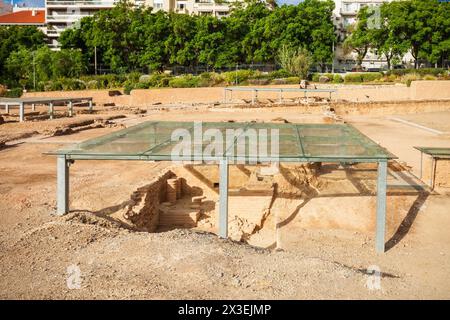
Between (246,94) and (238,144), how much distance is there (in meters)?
28.1

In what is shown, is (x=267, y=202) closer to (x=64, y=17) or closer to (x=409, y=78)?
(x=409, y=78)

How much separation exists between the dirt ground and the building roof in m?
69.4

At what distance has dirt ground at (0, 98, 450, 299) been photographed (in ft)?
18.5

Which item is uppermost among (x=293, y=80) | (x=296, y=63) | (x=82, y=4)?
(x=82, y=4)

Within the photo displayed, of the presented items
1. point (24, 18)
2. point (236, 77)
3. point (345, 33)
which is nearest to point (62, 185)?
point (236, 77)

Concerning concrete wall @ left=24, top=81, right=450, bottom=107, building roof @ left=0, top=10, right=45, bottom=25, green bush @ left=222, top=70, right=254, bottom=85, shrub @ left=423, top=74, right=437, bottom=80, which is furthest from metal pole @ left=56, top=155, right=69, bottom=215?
building roof @ left=0, top=10, right=45, bottom=25

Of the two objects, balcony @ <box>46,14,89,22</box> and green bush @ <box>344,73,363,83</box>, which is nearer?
green bush @ <box>344,73,363,83</box>

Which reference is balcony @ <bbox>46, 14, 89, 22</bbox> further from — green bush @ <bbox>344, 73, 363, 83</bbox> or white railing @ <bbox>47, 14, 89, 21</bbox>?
green bush @ <bbox>344, 73, 363, 83</bbox>

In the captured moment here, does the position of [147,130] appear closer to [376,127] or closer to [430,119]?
[376,127]

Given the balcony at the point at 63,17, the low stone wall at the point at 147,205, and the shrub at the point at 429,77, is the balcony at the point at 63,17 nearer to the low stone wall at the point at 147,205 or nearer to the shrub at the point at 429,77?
the shrub at the point at 429,77

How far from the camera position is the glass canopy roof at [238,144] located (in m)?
8.21

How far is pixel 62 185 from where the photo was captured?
8.62m
